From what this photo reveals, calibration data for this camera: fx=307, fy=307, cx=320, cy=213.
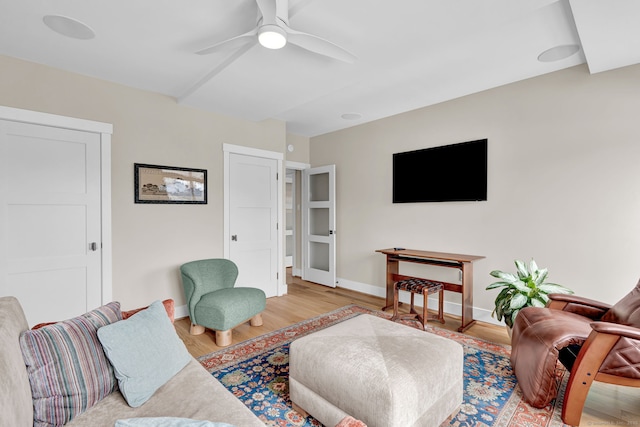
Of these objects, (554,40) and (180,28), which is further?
(554,40)

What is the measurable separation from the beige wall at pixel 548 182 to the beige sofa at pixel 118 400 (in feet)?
9.98

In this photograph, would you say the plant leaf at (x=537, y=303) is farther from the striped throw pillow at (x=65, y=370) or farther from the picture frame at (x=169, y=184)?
the picture frame at (x=169, y=184)

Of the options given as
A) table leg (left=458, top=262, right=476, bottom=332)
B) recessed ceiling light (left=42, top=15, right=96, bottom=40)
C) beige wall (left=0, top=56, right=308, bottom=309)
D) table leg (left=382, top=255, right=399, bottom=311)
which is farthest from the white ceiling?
table leg (left=382, top=255, right=399, bottom=311)

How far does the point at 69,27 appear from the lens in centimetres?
214

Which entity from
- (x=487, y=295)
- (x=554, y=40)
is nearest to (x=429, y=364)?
(x=487, y=295)

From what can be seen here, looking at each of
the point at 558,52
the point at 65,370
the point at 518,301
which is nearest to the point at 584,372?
the point at 518,301

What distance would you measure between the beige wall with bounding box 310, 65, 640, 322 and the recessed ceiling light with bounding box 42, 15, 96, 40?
334 centimetres

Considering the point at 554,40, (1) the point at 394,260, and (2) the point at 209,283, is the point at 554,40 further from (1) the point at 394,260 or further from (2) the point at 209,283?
(2) the point at 209,283

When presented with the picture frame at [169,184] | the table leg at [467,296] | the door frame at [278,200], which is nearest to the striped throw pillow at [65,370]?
the picture frame at [169,184]

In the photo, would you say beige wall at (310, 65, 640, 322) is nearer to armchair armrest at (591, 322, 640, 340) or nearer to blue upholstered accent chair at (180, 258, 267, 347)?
armchair armrest at (591, 322, 640, 340)

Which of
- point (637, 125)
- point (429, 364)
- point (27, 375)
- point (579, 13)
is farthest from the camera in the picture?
point (637, 125)

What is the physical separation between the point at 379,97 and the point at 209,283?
2782 millimetres

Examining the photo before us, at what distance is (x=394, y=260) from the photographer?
391cm

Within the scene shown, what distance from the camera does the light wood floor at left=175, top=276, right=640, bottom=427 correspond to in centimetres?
185
